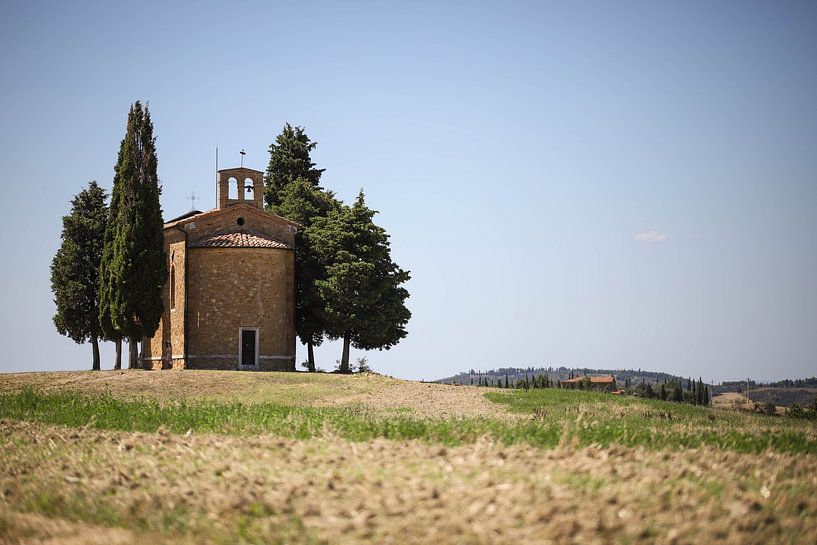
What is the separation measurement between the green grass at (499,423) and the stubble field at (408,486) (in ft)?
0.29

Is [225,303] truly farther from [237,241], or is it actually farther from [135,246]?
[135,246]

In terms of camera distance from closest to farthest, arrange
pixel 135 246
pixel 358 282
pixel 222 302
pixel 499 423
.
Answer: pixel 499 423 → pixel 135 246 → pixel 222 302 → pixel 358 282

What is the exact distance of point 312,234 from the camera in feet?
154

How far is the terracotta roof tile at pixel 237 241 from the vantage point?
42.4 m

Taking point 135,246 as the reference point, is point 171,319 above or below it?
below

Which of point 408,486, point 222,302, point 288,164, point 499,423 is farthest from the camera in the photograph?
point 288,164

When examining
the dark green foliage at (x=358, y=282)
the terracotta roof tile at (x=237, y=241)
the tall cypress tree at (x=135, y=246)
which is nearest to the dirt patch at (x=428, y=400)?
the dark green foliage at (x=358, y=282)

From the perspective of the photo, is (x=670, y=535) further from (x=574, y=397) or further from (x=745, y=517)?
(x=574, y=397)

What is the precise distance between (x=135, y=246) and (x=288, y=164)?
64.4ft

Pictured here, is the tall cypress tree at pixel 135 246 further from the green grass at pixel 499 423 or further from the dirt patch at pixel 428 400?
the green grass at pixel 499 423

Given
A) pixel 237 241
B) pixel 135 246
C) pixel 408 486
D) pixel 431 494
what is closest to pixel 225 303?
pixel 237 241

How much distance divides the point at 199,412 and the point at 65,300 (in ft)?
95.6

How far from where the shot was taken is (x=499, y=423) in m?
14.6

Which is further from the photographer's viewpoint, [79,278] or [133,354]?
[79,278]
